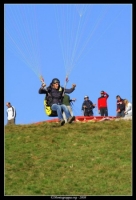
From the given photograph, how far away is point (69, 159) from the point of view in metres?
22.6

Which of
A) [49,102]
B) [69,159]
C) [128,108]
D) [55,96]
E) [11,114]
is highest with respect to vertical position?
[55,96]

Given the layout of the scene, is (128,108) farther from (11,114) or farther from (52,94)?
(11,114)

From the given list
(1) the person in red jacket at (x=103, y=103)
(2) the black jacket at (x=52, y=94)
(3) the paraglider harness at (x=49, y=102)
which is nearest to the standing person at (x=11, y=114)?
(3) the paraglider harness at (x=49, y=102)

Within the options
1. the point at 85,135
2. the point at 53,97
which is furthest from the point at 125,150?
the point at 53,97

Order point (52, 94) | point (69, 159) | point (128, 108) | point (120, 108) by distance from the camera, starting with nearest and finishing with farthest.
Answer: point (69, 159) < point (52, 94) < point (128, 108) < point (120, 108)

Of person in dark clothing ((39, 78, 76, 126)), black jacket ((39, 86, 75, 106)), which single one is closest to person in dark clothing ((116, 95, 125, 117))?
person in dark clothing ((39, 78, 76, 126))

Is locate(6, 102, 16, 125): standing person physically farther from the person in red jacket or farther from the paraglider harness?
the person in red jacket

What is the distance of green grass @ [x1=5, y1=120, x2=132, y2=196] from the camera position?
20.3m

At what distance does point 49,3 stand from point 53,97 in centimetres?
438

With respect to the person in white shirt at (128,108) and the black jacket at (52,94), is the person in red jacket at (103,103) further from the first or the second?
the black jacket at (52,94)

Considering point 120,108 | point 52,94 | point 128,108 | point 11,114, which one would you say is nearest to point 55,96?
point 52,94

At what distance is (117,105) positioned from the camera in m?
28.5

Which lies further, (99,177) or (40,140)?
(40,140)

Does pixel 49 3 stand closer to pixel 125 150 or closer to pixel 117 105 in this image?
pixel 125 150
